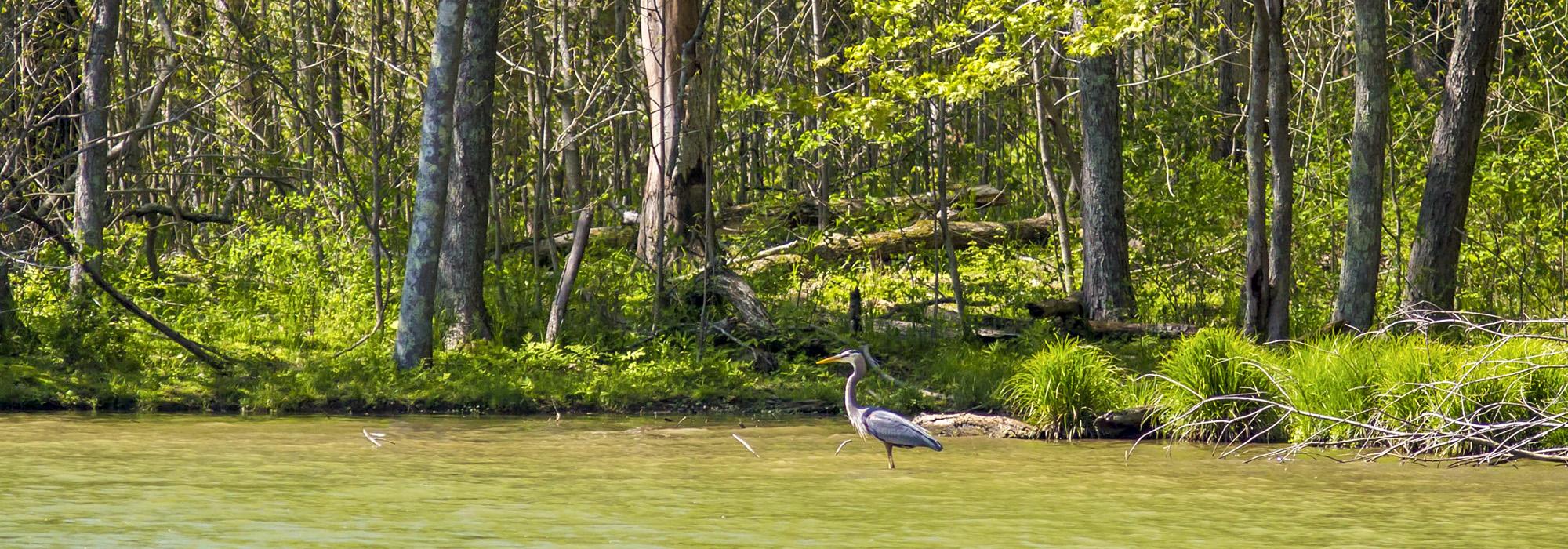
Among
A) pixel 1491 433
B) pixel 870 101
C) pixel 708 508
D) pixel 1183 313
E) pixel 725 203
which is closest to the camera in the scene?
pixel 708 508

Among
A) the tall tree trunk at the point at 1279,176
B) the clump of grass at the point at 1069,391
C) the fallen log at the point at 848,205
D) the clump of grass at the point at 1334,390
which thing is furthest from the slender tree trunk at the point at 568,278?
the clump of grass at the point at 1334,390

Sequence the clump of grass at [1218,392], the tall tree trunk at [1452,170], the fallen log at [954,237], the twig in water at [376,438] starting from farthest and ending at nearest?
the fallen log at [954,237] → the tall tree trunk at [1452,170] → the clump of grass at [1218,392] → the twig in water at [376,438]

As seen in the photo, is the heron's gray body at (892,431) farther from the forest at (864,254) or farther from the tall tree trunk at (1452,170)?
the tall tree trunk at (1452,170)

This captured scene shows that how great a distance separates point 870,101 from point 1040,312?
8.43ft

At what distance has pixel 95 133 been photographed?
49.9ft

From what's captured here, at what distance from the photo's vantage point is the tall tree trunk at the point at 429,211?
14.2 meters

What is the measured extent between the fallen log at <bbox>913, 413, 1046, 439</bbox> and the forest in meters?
0.16

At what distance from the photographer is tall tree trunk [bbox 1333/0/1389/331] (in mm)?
13852

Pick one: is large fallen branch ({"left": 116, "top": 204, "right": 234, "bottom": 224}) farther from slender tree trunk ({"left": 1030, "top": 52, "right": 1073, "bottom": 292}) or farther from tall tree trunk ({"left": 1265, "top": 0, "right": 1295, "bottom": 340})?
tall tree trunk ({"left": 1265, "top": 0, "right": 1295, "bottom": 340})

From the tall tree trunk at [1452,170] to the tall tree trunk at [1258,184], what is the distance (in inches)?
83.3

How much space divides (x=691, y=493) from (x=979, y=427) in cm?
370

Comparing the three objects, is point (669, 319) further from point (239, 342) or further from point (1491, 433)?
point (1491, 433)

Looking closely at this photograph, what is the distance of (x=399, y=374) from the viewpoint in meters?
14.3

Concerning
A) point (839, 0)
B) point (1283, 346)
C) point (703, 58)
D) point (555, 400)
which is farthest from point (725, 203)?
point (1283, 346)
